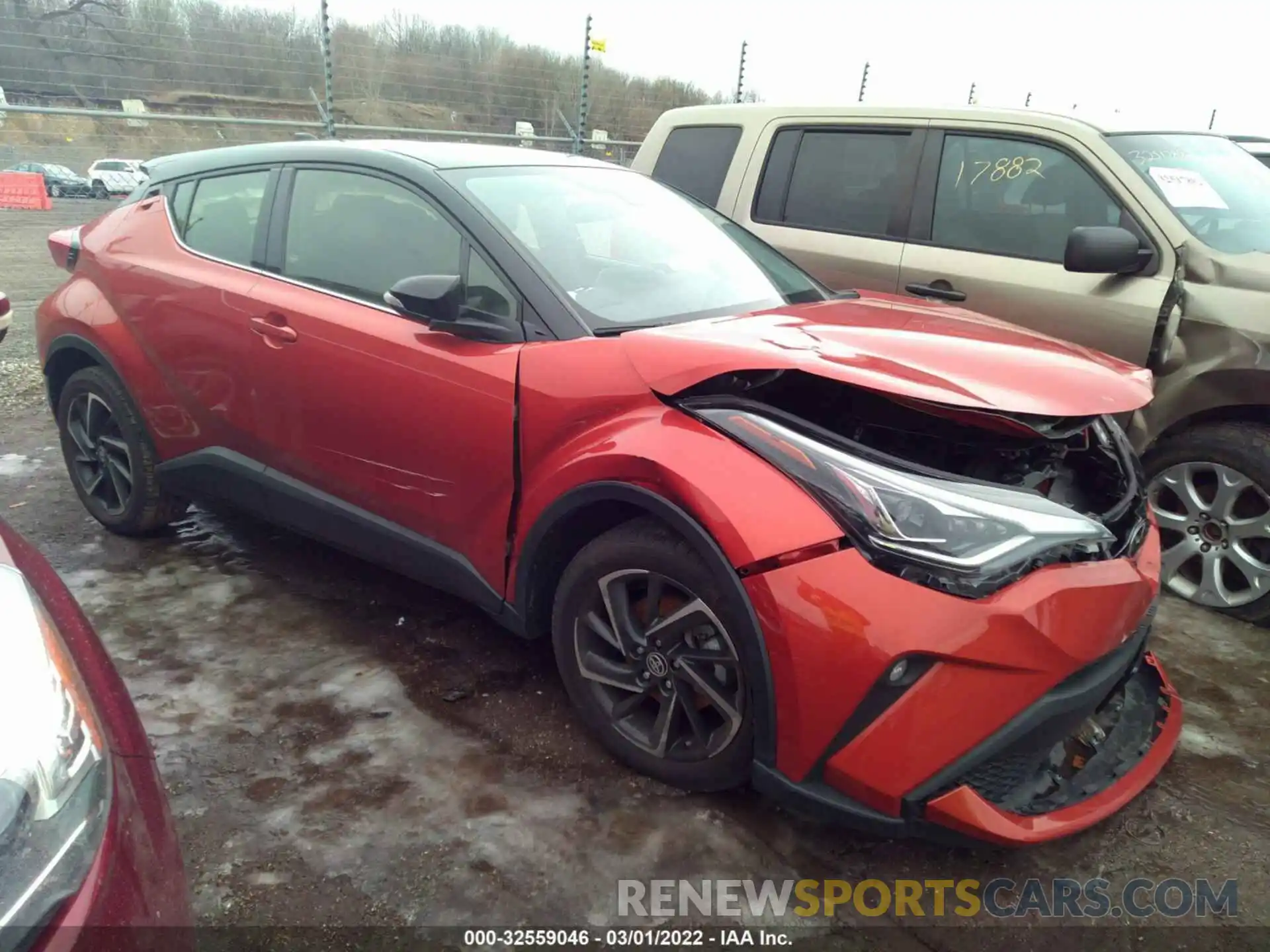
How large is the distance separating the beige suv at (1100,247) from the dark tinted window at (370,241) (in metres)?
2.21

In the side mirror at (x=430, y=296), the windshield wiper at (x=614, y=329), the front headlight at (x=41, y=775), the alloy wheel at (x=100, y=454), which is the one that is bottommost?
the alloy wheel at (x=100, y=454)

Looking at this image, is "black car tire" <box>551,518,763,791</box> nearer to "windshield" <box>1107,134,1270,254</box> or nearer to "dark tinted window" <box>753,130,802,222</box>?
"windshield" <box>1107,134,1270,254</box>

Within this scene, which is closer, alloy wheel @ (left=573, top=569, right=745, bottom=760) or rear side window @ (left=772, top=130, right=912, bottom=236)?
alloy wheel @ (left=573, top=569, right=745, bottom=760)

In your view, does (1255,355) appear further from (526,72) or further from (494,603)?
(526,72)

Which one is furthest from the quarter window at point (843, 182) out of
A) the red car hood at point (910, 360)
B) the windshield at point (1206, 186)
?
the red car hood at point (910, 360)

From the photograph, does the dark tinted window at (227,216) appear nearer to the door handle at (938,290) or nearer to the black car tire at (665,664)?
the black car tire at (665,664)

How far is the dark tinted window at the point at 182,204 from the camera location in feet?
10.9

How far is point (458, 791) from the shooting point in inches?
87.0

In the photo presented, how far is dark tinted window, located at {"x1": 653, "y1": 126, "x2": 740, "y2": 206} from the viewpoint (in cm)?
470

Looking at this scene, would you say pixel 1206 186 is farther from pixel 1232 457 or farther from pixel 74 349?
pixel 74 349

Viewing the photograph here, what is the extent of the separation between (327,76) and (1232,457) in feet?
27.3

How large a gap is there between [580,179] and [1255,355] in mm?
2470

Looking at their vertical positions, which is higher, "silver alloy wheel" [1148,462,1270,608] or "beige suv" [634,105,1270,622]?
"beige suv" [634,105,1270,622]

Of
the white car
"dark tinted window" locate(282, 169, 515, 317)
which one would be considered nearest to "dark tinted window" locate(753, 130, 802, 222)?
"dark tinted window" locate(282, 169, 515, 317)
